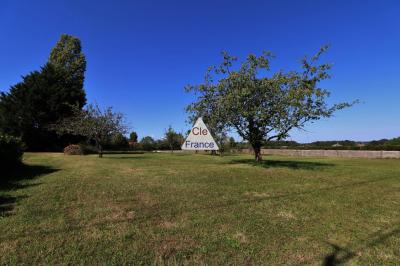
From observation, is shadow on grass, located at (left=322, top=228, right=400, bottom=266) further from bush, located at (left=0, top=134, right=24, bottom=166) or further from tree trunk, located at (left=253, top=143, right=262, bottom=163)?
bush, located at (left=0, top=134, right=24, bottom=166)

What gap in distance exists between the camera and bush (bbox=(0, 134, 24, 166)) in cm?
1083

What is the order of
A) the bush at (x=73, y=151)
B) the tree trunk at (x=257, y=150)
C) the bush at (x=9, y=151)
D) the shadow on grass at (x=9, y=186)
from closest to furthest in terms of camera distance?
the shadow on grass at (x=9, y=186) → the bush at (x=9, y=151) → the tree trunk at (x=257, y=150) → the bush at (x=73, y=151)

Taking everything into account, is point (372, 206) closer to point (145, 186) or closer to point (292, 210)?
point (292, 210)

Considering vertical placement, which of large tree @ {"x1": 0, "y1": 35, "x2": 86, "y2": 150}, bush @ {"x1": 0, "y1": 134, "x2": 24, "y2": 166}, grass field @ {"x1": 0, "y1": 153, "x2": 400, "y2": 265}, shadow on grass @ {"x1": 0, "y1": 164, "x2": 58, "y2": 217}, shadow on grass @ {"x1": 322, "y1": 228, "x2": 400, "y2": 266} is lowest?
shadow on grass @ {"x1": 322, "y1": 228, "x2": 400, "y2": 266}

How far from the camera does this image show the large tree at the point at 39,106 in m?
30.0

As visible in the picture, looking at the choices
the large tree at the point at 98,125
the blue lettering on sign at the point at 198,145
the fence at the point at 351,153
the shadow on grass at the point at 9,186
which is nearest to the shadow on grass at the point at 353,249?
the blue lettering on sign at the point at 198,145

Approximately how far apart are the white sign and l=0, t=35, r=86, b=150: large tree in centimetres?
2602

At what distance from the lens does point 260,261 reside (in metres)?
3.58

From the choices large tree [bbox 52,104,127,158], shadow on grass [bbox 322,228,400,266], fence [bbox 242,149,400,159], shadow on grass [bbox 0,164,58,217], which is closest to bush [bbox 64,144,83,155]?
large tree [bbox 52,104,127,158]

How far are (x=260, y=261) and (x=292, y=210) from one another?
2.61 meters

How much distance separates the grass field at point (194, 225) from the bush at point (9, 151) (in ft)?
10.7

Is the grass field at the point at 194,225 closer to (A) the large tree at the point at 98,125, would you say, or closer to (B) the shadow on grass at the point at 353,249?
(B) the shadow on grass at the point at 353,249

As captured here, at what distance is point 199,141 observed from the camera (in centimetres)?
582

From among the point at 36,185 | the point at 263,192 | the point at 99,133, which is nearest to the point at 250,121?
the point at 263,192
